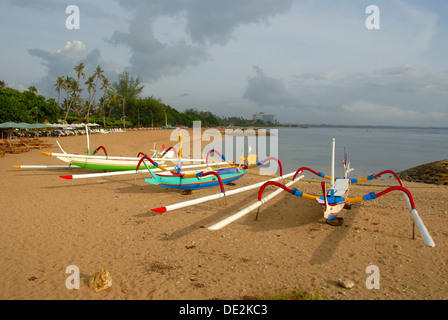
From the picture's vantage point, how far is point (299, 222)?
6.54 metres

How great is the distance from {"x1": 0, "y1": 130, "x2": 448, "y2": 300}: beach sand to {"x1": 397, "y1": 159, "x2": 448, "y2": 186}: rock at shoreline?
9381mm

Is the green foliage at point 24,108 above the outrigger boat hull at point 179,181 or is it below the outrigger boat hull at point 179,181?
above

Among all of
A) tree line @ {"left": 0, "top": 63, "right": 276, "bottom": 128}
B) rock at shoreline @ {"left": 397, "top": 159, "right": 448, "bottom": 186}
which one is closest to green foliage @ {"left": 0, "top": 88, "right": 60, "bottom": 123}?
tree line @ {"left": 0, "top": 63, "right": 276, "bottom": 128}

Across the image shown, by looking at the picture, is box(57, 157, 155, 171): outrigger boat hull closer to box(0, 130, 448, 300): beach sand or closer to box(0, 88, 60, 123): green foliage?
box(0, 130, 448, 300): beach sand

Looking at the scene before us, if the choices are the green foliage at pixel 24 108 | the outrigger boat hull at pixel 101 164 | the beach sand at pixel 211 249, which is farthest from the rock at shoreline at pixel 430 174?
the green foliage at pixel 24 108

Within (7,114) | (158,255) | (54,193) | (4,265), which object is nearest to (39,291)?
(4,265)

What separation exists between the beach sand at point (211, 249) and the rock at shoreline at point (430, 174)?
938 cm

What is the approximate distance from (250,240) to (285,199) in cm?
349

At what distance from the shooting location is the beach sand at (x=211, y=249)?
372 centimetres

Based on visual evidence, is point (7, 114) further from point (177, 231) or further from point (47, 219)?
point (177, 231)

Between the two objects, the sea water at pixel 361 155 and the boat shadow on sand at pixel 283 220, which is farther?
the sea water at pixel 361 155

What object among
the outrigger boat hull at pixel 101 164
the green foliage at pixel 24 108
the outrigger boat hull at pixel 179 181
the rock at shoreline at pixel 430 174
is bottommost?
the rock at shoreline at pixel 430 174

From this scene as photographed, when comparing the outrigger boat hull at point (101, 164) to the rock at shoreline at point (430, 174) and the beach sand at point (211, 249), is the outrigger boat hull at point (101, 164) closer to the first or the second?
the beach sand at point (211, 249)

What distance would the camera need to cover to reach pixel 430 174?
1697cm
